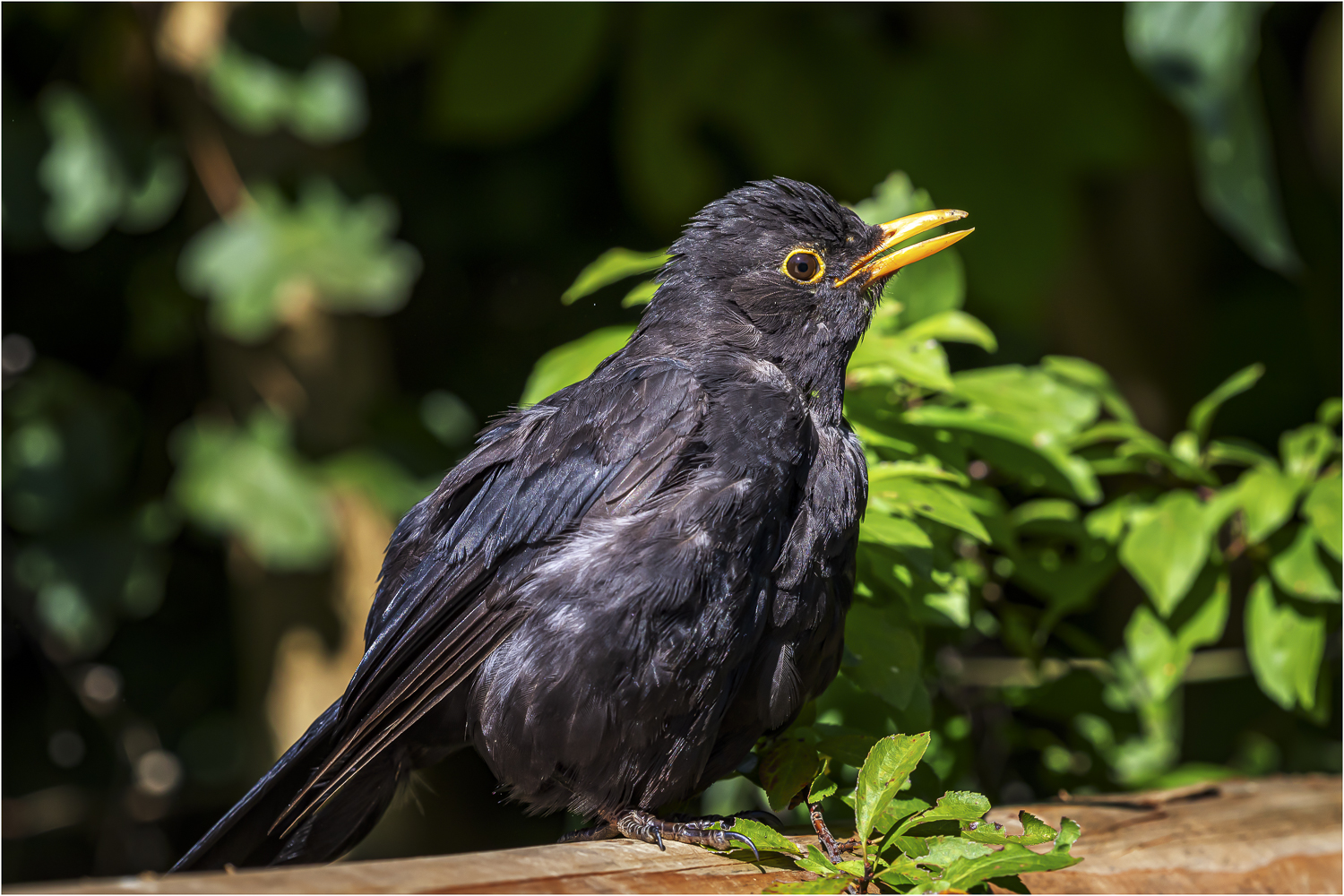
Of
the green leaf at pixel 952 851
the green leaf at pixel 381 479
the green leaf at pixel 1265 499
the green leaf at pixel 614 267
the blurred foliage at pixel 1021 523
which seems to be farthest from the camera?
the green leaf at pixel 381 479

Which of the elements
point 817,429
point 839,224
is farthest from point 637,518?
point 839,224

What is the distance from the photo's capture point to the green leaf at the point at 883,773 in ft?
5.50

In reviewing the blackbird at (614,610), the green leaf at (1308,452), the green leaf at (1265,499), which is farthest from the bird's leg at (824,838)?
the green leaf at (1308,452)

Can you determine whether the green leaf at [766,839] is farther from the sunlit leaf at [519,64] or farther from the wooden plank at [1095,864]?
the sunlit leaf at [519,64]

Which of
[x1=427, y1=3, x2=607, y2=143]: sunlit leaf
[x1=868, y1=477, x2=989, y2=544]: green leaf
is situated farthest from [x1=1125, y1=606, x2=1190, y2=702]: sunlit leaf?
[x1=427, y1=3, x2=607, y2=143]: sunlit leaf

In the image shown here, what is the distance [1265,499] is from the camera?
7.91ft

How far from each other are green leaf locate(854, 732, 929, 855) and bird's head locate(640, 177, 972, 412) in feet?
3.23

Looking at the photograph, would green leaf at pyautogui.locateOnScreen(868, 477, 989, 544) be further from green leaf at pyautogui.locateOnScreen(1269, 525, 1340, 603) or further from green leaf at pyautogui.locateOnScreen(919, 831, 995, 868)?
green leaf at pyautogui.locateOnScreen(1269, 525, 1340, 603)

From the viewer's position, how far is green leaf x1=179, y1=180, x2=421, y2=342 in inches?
155

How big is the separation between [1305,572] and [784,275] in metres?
1.31

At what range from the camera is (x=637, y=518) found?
6.88 feet

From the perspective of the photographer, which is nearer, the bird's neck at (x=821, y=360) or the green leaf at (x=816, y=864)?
the green leaf at (x=816, y=864)

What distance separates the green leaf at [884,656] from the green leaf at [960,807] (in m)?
0.40

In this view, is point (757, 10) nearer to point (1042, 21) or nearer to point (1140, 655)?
point (1042, 21)
